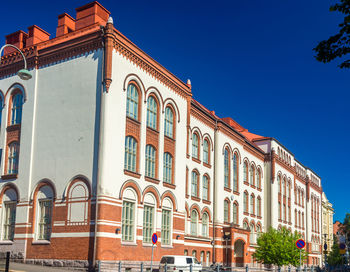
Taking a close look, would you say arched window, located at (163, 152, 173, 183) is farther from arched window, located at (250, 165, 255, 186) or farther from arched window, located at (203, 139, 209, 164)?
arched window, located at (250, 165, 255, 186)

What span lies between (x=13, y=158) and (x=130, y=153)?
874cm

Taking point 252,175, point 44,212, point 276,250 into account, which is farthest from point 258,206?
point 44,212

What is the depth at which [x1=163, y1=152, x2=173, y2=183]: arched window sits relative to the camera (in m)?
36.2

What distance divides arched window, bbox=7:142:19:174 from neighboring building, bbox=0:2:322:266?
0.08 m

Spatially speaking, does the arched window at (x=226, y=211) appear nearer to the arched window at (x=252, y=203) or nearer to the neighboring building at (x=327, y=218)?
the arched window at (x=252, y=203)

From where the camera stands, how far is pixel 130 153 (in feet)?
105

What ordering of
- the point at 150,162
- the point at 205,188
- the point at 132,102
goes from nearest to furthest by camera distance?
the point at 132,102
the point at 150,162
the point at 205,188

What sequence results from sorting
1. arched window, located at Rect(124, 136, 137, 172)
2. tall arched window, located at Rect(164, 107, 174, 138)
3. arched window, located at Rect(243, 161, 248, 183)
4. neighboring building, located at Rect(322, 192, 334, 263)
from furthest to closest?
neighboring building, located at Rect(322, 192, 334, 263) < arched window, located at Rect(243, 161, 248, 183) < tall arched window, located at Rect(164, 107, 174, 138) < arched window, located at Rect(124, 136, 137, 172)

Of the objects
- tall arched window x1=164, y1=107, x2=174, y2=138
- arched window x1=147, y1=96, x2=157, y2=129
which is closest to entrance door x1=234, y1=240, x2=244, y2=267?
tall arched window x1=164, y1=107, x2=174, y2=138

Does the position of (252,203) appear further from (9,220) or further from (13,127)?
(13,127)

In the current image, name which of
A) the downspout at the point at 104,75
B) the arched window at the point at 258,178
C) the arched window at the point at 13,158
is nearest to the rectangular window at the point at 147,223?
the downspout at the point at 104,75

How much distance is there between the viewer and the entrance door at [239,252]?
167 ft

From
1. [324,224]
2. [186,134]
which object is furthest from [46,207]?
[324,224]

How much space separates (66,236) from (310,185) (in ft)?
214
